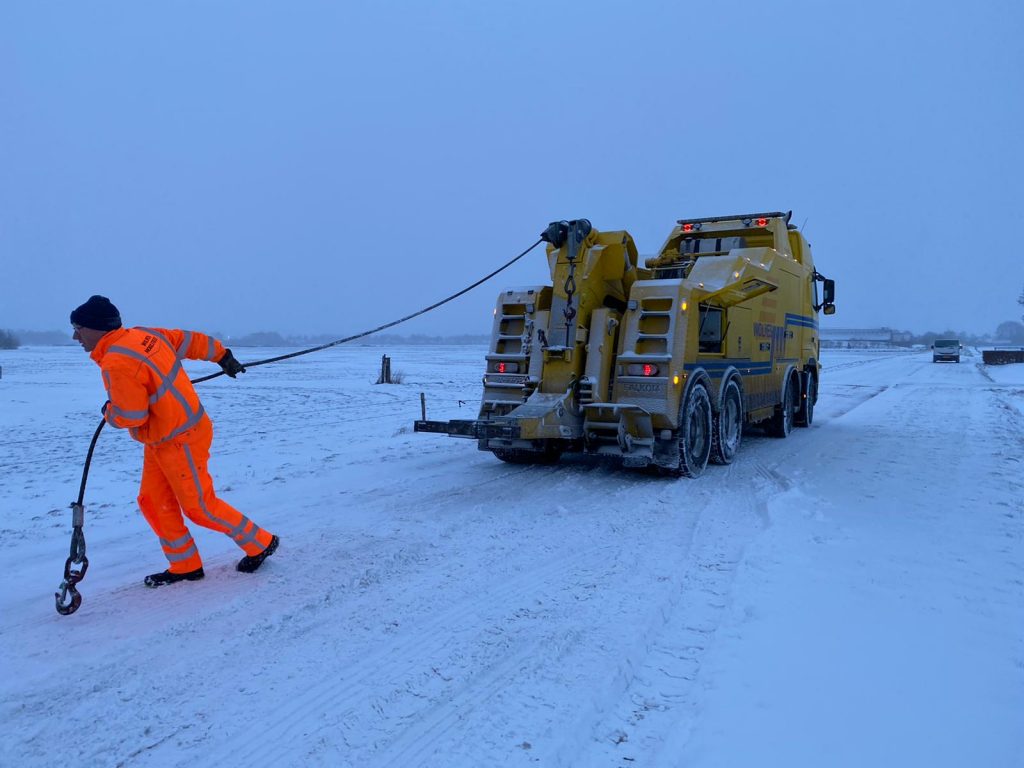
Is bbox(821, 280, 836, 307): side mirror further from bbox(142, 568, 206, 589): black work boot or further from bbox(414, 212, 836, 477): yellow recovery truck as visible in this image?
bbox(142, 568, 206, 589): black work boot

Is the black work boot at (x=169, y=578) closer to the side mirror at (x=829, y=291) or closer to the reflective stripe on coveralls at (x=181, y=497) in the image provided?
the reflective stripe on coveralls at (x=181, y=497)

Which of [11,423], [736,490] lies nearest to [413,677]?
[736,490]

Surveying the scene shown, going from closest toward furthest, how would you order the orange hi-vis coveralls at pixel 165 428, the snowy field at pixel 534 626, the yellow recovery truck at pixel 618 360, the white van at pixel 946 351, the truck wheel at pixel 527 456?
the snowy field at pixel 534 626
the orange hi-vis coveralls at pixel 165 428
the yellow recovery truck at pixel 618 360
the truck wheel at pixel 527 456
the white van at pixel 946 351

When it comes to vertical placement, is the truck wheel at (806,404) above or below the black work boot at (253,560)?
above

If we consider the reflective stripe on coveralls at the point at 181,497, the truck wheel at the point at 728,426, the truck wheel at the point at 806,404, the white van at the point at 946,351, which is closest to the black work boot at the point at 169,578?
the reflective stripe on coveralls at the point at 181,497

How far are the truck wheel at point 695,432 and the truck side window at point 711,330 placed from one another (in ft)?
1.99

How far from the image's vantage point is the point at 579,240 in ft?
25.5

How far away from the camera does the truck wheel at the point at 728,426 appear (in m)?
8.52

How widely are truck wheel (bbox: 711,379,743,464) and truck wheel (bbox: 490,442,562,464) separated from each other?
6.28 ft

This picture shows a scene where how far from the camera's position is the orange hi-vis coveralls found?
402 cm

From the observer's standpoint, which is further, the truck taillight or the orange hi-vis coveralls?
the truck taillight

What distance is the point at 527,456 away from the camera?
28.5 feet

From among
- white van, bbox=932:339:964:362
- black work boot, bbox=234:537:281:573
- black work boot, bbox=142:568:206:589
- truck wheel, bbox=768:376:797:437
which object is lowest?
black work boot, bbox=142:568:206:589

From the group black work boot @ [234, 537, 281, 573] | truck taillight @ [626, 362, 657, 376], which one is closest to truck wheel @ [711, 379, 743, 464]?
truck taillight @ [626, 362, 657, 376]
